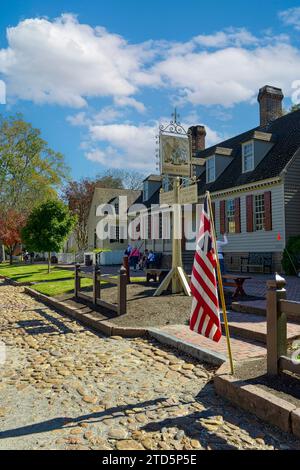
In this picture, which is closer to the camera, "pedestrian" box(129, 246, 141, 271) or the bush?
the bush

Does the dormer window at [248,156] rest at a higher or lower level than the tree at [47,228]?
higher

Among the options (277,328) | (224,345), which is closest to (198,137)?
(224,345)

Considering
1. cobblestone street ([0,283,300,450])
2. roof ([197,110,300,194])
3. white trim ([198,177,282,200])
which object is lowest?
cobblestone street ([0,283,300,450])

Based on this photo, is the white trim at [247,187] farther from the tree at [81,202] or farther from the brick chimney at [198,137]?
the tree at [81,202]

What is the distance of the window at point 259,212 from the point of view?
19.3m

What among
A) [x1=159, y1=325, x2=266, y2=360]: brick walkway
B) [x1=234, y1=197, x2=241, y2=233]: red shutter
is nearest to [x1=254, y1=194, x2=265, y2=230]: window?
[x1=234, y1=197, x2=241, y2=233]: red shutter

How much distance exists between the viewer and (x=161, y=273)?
1279 centimetres

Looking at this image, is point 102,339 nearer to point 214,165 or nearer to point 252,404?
point 252,404

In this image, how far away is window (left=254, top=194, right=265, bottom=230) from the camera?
759 inches

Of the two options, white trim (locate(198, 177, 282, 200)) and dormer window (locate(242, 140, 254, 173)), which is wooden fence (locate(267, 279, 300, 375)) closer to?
white trim (locate(198, 177, 282, 200))

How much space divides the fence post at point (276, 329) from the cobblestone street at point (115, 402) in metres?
0.69

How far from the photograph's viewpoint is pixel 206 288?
14.9 feet

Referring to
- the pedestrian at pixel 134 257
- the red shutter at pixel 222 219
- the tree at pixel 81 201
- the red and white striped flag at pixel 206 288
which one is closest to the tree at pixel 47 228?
the pedestrian at pixel 134 257

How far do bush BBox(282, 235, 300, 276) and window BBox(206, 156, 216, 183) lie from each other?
28.0ft
